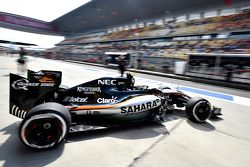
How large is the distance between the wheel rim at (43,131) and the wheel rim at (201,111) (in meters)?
2.75

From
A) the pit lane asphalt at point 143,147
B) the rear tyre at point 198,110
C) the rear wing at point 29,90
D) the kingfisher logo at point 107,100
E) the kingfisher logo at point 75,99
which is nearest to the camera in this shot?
the pit lane asphalt at point 143,147

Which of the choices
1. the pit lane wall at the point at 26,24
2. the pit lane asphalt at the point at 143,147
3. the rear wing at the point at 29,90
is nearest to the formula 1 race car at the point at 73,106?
the rear wing at the point at 29,90

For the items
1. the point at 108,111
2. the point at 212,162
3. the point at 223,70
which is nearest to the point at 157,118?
the point at 108,111

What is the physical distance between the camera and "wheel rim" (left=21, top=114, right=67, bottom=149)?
2361mm

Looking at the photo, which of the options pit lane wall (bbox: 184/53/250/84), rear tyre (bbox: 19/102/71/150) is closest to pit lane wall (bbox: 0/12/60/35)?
pit lane wall (bbox: 184/53/250/84)

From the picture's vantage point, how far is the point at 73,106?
3.08 meters

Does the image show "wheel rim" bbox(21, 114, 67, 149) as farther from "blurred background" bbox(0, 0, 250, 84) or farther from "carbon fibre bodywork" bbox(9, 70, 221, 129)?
"blurred background" bbox(0, 0, 250, 84)

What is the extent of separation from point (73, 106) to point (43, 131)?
28.0 inches

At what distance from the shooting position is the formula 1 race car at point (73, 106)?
8.01ft

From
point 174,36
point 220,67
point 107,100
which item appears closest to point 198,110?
point 107,100

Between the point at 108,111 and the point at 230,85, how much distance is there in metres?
9.93

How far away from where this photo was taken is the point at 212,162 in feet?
8.08

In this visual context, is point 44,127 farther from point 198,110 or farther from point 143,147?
point 198,110

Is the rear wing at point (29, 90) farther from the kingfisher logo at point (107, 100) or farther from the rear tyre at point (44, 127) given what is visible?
the kingfisher logo at point (107, 100)
